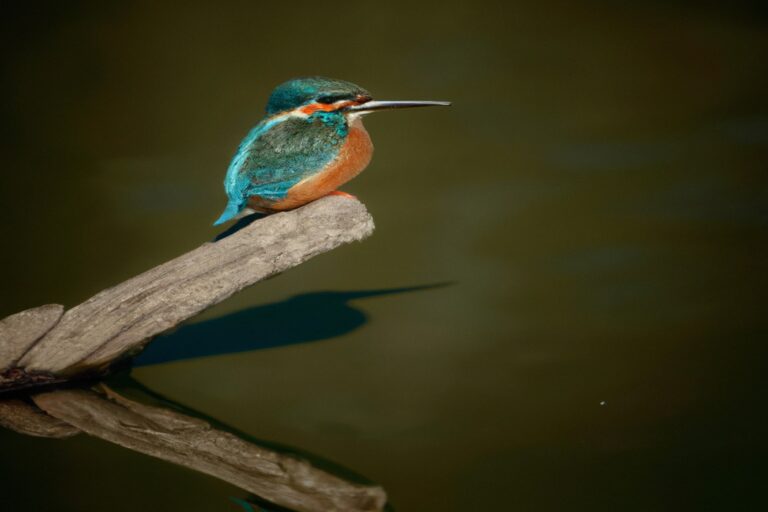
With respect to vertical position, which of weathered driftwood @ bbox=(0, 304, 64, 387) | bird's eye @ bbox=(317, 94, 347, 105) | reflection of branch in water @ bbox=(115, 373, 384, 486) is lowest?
reflection of branch in water @ bbox=(115, 373, 384, 486)

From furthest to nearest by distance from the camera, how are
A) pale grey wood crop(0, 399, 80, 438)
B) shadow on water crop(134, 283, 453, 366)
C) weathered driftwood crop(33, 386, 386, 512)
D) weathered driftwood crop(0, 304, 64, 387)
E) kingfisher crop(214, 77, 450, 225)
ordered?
shadow on water crop(134, 283, 453, 366) → kingfisher crop(214, 77, 450, 225) → weathered driftwood crop(0, 304, 64, 387) → pale grey wood crop(0, 399, 80, 438) → weathered driftwood crop(33, 386, 386, 512)

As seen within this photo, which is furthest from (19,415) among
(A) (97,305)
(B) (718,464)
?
(B) (718,464)

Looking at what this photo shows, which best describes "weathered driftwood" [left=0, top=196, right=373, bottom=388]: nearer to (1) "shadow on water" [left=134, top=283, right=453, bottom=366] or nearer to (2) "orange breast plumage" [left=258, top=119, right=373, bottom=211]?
(2) "orange breast plumage" [left=258, top=119, right=373, bottom=211]

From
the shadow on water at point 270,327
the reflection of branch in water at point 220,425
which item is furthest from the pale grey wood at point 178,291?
the shadow on water at point 270,327

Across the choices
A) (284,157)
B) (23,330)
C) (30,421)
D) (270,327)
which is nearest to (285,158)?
(284,157)

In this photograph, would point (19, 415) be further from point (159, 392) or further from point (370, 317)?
point (370, 317)

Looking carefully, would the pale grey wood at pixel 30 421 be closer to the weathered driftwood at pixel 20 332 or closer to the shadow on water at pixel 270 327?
the weathered driftwood at pixel 20 332

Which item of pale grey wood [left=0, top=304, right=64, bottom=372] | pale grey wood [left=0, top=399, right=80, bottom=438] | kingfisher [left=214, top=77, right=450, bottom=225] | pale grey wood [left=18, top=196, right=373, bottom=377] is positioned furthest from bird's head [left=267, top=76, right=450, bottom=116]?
pale grey wood [left=0, top=399, right=80, bottom=438]
